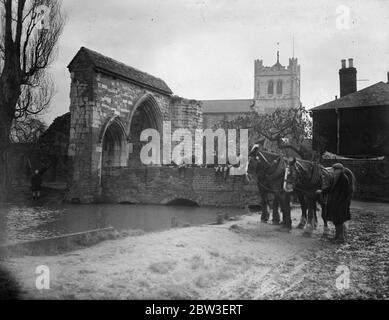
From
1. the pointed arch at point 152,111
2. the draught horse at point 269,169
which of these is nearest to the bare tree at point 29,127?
the pointed arch at point 152,111

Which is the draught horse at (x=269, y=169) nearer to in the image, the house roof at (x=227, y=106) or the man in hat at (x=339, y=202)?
the man in hat at (x=339, y=202)

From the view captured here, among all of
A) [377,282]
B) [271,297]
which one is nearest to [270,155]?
[377,282]

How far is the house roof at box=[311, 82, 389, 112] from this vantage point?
929 inches

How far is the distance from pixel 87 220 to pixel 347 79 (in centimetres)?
2148

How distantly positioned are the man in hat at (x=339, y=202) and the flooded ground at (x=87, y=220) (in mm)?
3857

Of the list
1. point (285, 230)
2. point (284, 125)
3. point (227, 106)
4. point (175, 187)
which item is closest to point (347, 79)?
point (284, 125)

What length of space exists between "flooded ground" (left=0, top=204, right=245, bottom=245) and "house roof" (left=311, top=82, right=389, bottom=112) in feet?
38.4

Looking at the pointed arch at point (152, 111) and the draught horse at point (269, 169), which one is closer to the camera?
the draught horse at point (269, 169)

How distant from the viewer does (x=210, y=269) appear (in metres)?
5.39

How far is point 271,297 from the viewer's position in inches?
174

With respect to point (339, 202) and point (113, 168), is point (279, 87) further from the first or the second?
point (339, 202)

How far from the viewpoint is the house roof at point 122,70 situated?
766 inches

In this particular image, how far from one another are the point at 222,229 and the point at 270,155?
7.32ft
